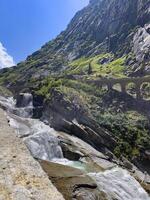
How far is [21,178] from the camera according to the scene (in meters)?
18.7

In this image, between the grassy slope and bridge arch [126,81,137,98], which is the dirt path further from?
bridge arch [126,81,137,98]

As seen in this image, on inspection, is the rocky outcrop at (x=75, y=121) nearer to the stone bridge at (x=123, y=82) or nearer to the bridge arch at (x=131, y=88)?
the bridge arch at (x=131, y=88)

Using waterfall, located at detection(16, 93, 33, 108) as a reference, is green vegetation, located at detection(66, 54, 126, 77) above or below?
above

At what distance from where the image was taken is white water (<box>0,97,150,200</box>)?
33.6 meters

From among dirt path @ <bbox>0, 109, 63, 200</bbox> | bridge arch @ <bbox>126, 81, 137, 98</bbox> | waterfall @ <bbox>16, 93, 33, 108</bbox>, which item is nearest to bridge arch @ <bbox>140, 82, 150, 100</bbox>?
bridge arch @ <bbox>126, 81, 137, 98</bbox>

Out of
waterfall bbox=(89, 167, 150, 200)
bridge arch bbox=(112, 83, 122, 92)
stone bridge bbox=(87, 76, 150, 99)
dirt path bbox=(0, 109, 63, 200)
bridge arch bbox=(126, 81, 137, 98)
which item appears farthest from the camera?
bridge arch bbox=(112, 83, 122, 92)

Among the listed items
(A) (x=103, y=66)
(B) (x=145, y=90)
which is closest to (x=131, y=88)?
(B) (x=145, y=90)

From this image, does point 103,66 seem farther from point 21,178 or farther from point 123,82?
point 21,178

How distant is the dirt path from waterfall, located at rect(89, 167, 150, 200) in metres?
11.0

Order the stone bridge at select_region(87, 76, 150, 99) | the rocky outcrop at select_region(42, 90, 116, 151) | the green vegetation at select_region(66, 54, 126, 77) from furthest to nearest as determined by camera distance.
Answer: the green vegetation at select_region(66, 54, 126, 77) < the stone bridge at select_region(87, 76, 150, 99) < the rocky outcrop at select_region(42, 90, 116, 151)

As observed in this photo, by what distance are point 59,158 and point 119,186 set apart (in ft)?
54.1

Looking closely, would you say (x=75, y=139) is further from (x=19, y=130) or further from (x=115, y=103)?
(x=115, y=103)

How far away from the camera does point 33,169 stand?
20203 mm

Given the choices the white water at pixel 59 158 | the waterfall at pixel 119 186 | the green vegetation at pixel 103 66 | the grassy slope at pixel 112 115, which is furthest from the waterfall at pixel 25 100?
the waterfall at pixel 119 186
